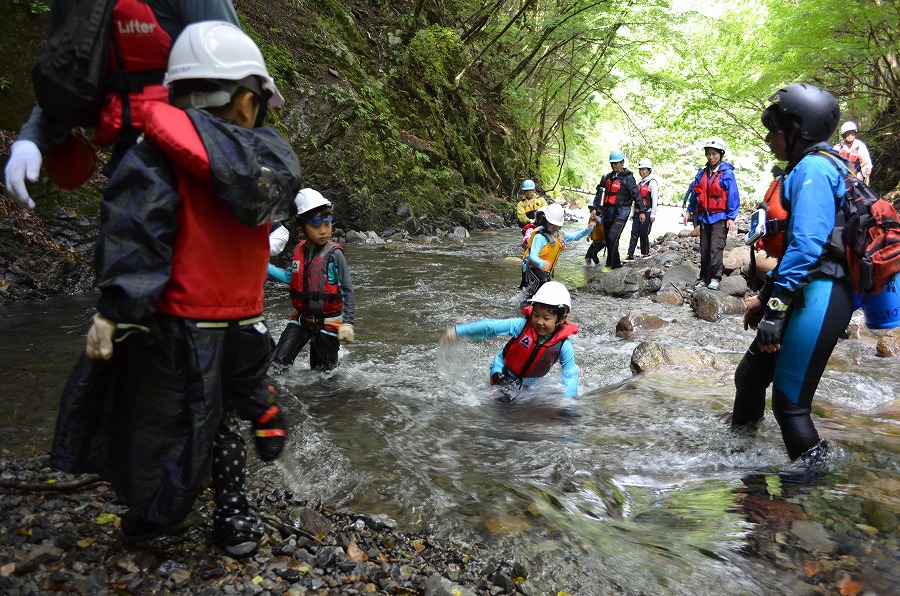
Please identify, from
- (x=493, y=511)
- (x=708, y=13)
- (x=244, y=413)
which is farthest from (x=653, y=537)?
(x=708, y=13)

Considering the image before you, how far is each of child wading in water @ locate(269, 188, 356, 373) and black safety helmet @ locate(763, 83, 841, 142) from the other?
3431mm

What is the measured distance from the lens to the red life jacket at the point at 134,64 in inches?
87.7

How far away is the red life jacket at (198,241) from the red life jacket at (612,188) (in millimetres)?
11836

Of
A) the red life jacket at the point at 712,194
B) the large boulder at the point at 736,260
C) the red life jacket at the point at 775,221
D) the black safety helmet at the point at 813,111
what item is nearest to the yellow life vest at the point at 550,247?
the red life jacket at the point at 712,194

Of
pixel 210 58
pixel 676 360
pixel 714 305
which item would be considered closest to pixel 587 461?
pixel 676 360

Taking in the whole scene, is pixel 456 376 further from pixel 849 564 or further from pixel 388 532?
pixel 849 564

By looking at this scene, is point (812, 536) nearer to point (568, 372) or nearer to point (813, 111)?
point (813, 111)

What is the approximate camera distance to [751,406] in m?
3.91

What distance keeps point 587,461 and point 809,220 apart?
6.34ft

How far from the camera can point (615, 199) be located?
43.4ft

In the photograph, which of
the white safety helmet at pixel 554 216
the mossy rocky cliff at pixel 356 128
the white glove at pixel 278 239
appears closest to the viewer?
the white glove at pixel 278 239

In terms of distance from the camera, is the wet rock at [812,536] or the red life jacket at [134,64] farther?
the wet rock at [812,536]

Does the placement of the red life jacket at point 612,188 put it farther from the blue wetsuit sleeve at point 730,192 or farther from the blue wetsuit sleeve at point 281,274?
the blue wetsuit sleeve at point 281,274

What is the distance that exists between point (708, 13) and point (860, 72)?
6.07 m
